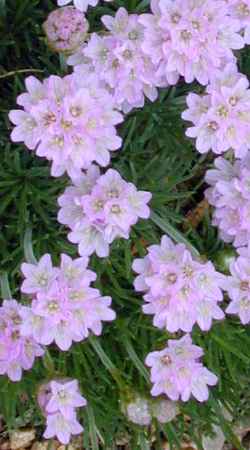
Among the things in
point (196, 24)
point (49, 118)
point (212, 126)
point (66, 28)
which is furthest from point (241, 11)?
point (49, 118)

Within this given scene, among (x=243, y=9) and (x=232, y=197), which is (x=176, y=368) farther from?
(x=243, y=9)

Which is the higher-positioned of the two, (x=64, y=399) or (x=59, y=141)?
(x=59, y=141)

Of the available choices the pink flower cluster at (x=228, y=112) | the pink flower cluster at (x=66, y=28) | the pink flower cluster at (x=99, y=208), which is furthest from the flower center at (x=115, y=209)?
the pink flower cluster at (x=66, y=28)

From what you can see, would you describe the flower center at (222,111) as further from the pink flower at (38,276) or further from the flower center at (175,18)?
the pink flower at (38,276)

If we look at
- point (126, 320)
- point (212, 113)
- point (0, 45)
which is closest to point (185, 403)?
point (126, 320)

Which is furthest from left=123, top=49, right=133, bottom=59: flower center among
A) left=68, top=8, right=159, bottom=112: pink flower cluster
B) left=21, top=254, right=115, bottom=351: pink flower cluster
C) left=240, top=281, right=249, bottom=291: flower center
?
left=240, top=281, right=249, bottom=291: flower center
